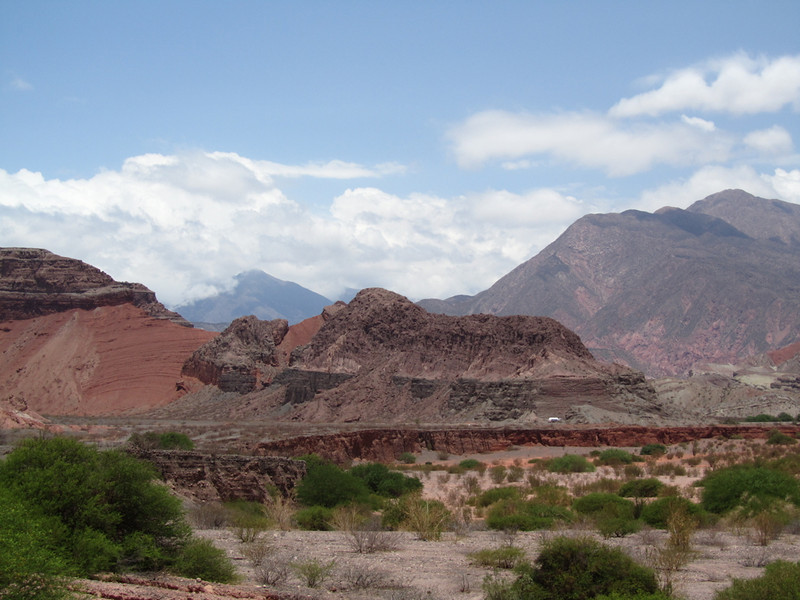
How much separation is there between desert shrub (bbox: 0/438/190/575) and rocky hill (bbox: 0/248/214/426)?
56.1 meters

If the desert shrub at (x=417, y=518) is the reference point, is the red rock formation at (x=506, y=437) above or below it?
below

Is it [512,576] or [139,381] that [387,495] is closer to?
[512,576]

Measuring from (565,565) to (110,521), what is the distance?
6.24 meters

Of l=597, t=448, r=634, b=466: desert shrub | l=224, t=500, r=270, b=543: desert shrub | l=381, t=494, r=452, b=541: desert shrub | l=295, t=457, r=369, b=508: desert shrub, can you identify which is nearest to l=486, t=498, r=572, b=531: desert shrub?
l=381, t=494, r=452, b=541: desert shrub

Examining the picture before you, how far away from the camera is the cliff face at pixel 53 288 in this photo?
7794 cm

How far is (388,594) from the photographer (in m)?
11.7


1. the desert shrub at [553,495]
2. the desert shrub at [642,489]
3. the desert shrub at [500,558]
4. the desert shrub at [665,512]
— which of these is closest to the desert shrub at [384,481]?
→ the desert shrub at [553,495]

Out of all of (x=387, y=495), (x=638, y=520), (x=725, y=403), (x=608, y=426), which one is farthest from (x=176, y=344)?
(x=638, y=520)

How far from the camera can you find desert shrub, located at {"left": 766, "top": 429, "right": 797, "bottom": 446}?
43.7 meters

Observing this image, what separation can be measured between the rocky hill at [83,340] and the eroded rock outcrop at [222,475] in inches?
1793

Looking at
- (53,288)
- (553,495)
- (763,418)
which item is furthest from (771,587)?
(53,288)

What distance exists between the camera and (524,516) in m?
19.0

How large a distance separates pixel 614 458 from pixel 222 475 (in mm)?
20718

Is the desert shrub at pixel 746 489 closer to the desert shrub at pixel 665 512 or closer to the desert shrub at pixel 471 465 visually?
the desert shrub at pixel 665 512
